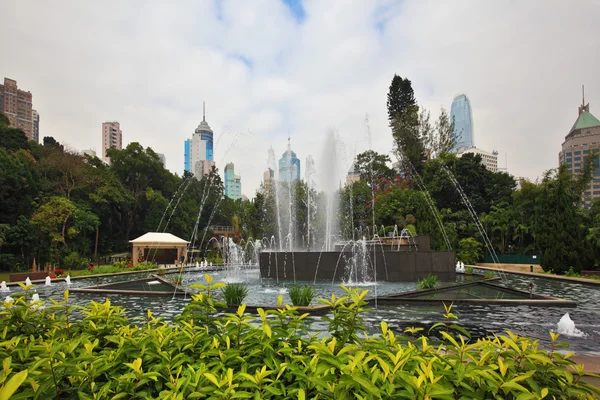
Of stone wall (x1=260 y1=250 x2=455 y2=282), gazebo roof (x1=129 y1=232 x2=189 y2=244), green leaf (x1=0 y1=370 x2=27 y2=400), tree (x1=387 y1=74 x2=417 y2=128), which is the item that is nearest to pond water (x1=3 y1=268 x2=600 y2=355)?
stone wall (x1=260 y1=250 x2=455 y2=282)

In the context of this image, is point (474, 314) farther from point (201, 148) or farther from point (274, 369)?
point (201, 148)

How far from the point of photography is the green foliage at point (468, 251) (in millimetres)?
30075

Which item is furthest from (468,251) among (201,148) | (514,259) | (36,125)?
(36,125)

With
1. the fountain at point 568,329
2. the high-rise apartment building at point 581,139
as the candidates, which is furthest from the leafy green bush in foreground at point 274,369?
the high-rise apartment building at point 581,139

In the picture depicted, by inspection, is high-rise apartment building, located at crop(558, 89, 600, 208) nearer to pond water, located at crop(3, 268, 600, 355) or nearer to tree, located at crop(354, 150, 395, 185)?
tree, located at crop(354, 150, 395, 185)

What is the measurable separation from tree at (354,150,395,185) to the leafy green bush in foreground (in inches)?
1632

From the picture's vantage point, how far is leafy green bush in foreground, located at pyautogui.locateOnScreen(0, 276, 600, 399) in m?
2.04

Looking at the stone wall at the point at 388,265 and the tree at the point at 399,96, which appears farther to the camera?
the tree at the point at 399,96

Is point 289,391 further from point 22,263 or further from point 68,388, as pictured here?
point 22,263

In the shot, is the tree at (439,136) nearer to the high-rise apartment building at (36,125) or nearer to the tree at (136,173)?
the tree at (136,173)

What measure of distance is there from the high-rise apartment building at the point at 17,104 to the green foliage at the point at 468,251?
316ft

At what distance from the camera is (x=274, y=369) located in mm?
2428

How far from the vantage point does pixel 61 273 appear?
819 inches

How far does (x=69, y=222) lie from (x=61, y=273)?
13.3 metres
